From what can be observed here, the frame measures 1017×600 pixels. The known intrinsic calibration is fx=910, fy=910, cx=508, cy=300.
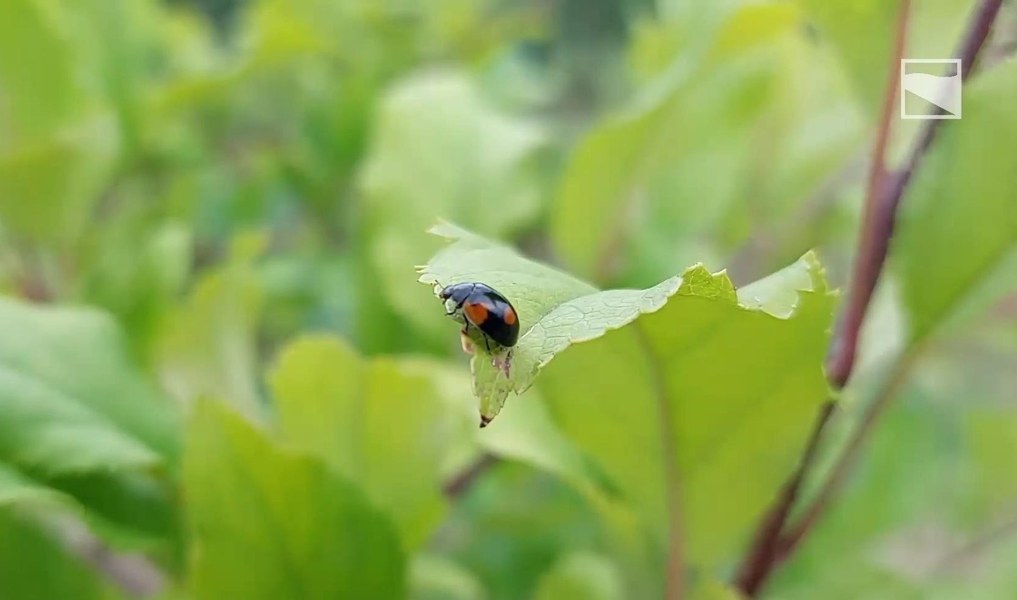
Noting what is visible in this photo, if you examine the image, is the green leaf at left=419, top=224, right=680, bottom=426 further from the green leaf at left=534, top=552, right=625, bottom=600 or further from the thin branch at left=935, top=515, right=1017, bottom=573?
the thin branch at left=935, top=515, right=1017, bottom=573

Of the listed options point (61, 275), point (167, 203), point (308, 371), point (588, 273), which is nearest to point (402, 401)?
point (308, 371)

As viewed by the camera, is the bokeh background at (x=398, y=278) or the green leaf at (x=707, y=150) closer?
the bokeh background at (x=398, y=278)

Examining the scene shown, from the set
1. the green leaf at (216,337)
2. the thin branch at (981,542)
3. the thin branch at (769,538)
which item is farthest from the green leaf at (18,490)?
the thin branch at (981,542)

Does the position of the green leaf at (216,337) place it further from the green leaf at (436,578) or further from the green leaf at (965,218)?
the green leaf at (965,218)

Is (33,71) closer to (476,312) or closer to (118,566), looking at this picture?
(118,566)

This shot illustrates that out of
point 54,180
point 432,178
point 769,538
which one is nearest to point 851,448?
point 769,538

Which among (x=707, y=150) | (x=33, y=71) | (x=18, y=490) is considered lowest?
(x=18, y=490)

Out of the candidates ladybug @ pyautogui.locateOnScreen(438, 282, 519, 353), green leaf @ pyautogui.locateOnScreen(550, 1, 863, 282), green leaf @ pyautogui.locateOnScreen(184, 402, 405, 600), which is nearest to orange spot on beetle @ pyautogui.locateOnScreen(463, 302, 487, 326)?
ladybug @ pyautogui.locateOnScreen(438, 282, 519, 353)
